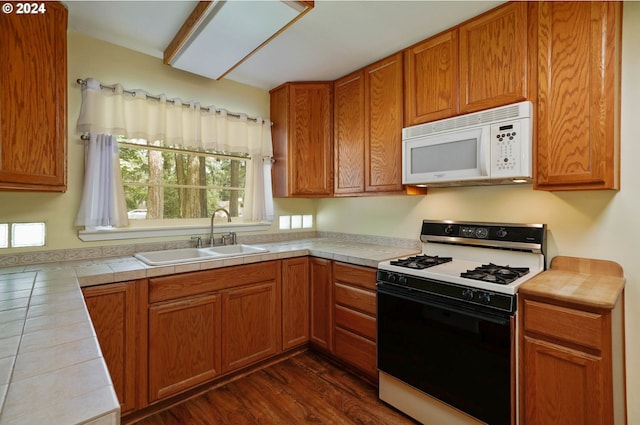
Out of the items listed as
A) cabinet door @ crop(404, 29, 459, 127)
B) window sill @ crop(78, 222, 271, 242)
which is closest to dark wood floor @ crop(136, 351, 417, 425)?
window sill @ crop(78, 222, 271, 242)

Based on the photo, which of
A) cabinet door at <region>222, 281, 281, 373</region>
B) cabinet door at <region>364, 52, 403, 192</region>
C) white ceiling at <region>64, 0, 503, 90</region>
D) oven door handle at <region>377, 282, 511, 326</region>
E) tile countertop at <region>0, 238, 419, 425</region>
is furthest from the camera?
cabinet door at <region>364, 52, 403, 192</region>

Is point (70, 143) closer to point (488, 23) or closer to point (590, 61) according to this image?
point (488, 23)

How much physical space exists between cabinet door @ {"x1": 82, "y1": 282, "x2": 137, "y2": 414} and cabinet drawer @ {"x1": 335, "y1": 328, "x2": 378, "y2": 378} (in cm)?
134

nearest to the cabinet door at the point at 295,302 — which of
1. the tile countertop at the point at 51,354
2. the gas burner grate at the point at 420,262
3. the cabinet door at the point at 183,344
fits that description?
the cabinet door at the point at 183,344

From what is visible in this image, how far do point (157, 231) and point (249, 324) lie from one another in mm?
1012

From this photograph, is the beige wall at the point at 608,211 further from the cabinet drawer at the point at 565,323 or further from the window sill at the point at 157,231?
the window sill at the point at 157,231

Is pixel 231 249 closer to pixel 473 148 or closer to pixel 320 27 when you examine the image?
pixel 320 27

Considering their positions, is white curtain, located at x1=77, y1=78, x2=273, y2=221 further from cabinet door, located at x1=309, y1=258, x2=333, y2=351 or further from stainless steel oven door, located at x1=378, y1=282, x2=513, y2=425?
stainless steel oven door, located at x1=378, y1=282, x2=513, y2=425

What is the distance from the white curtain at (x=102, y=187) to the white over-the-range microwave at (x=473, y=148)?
6.59 feet

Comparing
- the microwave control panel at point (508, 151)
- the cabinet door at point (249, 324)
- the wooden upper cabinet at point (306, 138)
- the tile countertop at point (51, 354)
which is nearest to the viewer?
the tile countertop at point (51, 354)

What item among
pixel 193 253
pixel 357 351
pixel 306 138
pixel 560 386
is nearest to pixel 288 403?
pixel 357 351

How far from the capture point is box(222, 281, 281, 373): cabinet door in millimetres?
2168

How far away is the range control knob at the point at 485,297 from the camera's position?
149 centimetres

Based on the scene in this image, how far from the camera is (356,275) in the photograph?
2.21 meters
